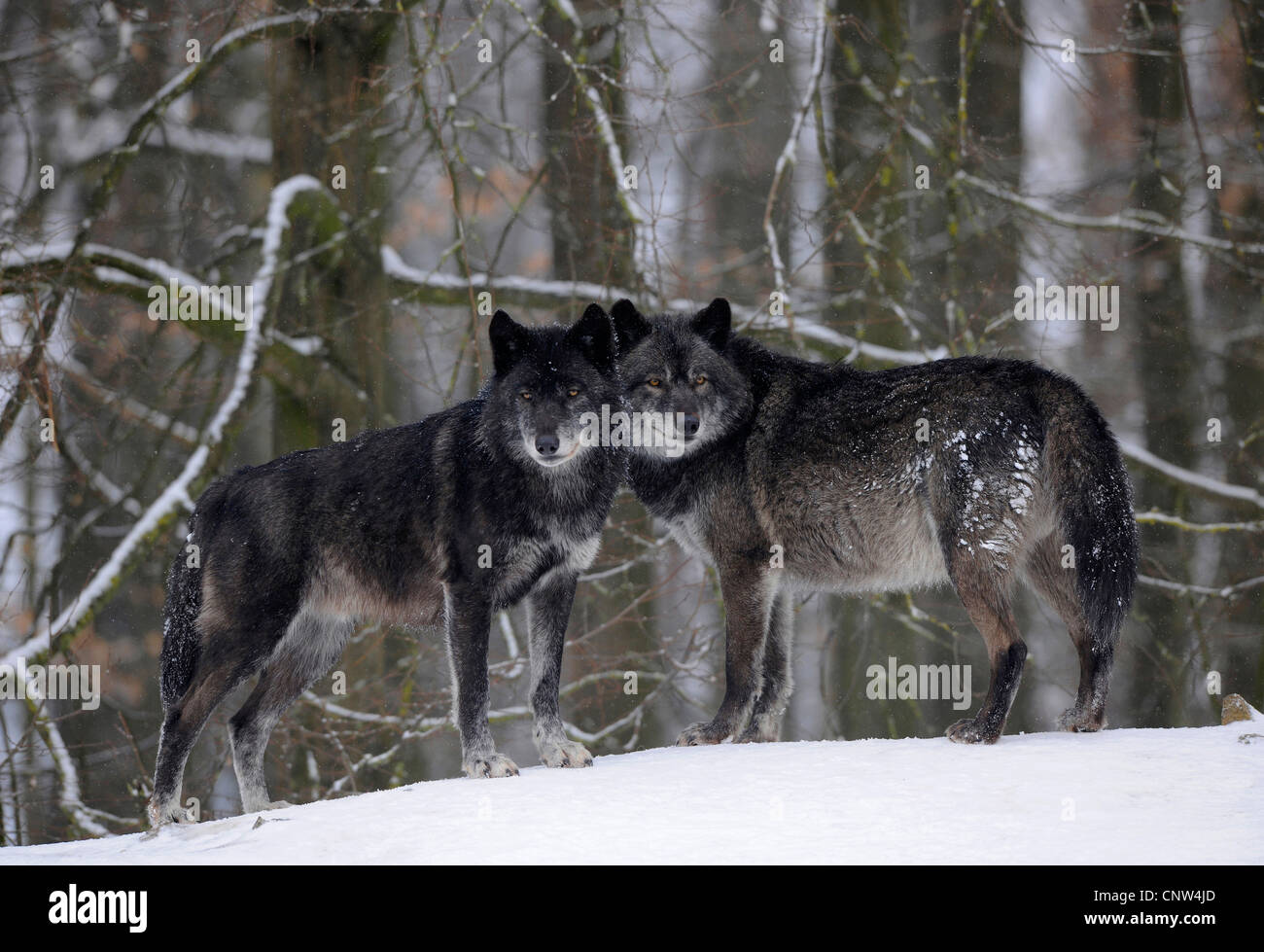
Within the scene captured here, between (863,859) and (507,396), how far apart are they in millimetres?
3076

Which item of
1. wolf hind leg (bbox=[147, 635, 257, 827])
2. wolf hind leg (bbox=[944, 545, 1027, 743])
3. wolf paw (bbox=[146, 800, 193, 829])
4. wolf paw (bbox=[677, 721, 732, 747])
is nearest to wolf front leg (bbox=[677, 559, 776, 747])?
wolf paw (bbox=[677, 721, 732, 747])

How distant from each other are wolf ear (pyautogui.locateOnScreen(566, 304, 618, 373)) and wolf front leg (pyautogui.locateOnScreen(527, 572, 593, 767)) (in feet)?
3.83

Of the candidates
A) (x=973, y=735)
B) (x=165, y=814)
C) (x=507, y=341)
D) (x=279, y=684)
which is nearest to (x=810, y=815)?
(x=973, y=735)

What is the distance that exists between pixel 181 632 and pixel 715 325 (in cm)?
359

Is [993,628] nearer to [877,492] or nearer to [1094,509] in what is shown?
[1094,509]

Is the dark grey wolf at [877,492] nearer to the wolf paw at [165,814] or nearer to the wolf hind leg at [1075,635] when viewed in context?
the wolf hind leg at [1075,635]

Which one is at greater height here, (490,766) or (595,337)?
(595,337)

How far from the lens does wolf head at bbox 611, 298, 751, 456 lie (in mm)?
6656

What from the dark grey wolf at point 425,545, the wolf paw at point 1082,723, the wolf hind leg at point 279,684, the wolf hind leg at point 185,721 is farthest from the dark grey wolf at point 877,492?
the wolf hind leg at point 185,721

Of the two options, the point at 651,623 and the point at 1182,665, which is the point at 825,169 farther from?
the point at 1182,665

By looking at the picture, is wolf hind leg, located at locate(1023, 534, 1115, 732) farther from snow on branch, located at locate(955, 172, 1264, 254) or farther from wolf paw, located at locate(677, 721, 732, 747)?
snow on branch, located at locate(955, 172, 1264, 254)

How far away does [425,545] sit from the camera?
20.1 feet

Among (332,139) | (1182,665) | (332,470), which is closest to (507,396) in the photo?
(332,470)

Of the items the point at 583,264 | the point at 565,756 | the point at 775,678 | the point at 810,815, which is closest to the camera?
the point at 810,815
